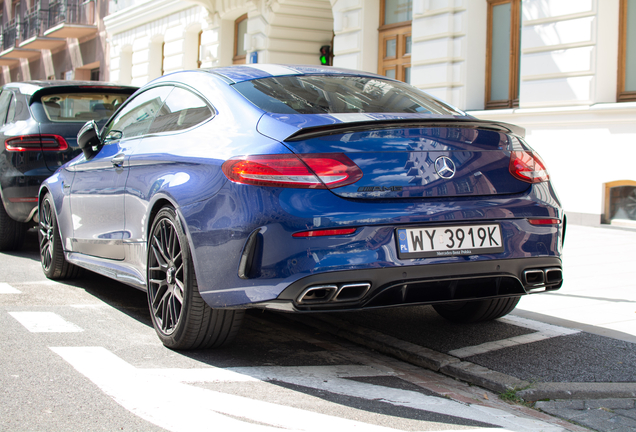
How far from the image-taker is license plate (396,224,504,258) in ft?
10.7

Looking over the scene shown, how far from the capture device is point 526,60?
35.9ft

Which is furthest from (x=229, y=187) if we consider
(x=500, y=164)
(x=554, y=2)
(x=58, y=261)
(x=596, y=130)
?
(x=554, y=2)

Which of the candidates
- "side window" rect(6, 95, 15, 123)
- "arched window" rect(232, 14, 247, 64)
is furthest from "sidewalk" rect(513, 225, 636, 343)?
"arched window" rect(232, 14, 247, 64)

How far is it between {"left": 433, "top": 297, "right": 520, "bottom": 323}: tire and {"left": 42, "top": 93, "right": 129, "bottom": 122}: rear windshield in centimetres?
433

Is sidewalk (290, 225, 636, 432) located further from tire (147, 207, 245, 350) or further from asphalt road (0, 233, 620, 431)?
tire (147, 207, 245, 350)

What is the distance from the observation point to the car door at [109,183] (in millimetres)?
4590

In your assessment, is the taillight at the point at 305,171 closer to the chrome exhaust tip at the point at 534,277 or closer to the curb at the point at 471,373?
the chrome exhaust tip at the point at 534,277

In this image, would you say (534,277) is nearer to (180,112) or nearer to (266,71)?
(266,71)

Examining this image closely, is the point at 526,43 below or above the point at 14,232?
above

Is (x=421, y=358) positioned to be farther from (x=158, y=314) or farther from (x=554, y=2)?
(x=554, y=2)

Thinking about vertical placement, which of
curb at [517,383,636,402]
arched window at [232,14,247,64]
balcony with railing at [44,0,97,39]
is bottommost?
curb at [517,383,636,402]

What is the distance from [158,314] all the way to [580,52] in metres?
8.09

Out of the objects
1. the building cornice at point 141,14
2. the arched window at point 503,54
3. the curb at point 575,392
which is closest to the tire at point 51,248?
the curb at point 575,392

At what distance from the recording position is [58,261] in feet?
19.6
